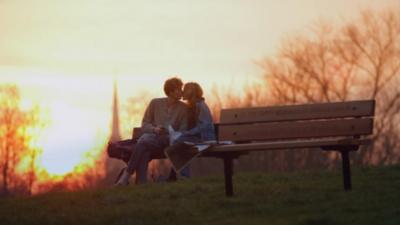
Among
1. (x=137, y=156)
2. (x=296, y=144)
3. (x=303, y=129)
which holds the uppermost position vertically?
(x=303, y=129)

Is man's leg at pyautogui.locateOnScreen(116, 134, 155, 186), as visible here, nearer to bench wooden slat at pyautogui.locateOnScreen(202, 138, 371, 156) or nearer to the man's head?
the man's head

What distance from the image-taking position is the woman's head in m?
13.7

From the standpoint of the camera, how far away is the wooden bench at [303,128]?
1159 centimetres

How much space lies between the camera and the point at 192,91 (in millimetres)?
13758

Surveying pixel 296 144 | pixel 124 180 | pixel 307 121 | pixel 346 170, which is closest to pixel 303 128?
pixel 307 121

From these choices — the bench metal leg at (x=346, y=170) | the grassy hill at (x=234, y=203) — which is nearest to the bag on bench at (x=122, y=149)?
the grassy hill at (x=234, y=203)

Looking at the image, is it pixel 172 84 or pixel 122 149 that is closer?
pixel 172 84

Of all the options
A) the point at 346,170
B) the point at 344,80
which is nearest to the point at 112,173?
the point at 344,80

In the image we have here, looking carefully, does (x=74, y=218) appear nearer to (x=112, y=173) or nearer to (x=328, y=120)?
(x=328, y=120)

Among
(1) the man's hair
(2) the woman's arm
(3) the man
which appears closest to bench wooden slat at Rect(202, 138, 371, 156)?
(2) the woman's arm

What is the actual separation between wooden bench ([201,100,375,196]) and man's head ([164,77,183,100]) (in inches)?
110

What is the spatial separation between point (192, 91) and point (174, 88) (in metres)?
1.17

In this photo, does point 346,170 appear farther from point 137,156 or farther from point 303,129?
point 137,156

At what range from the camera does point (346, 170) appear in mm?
11805
